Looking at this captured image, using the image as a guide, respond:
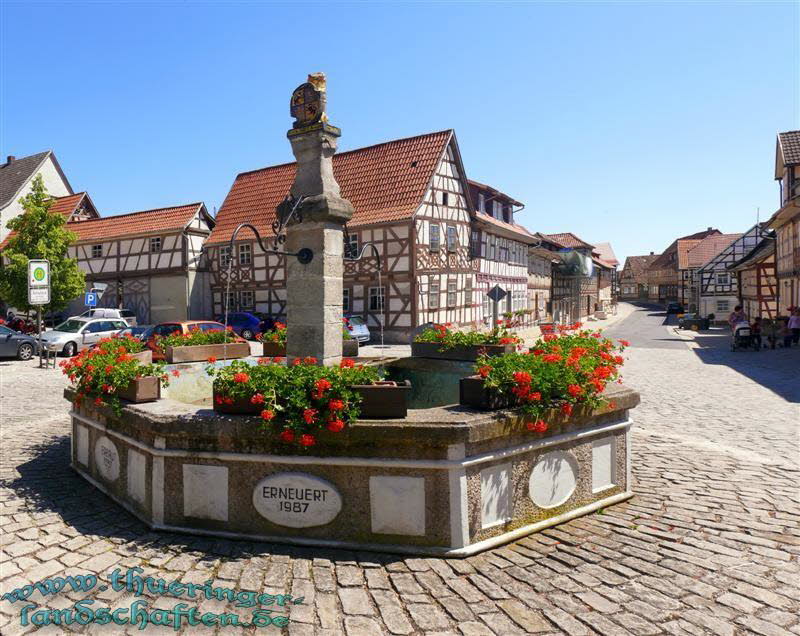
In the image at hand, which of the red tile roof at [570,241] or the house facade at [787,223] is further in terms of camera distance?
the red tile roof at [570,241]

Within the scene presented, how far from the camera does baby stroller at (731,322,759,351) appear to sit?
69.1 ft

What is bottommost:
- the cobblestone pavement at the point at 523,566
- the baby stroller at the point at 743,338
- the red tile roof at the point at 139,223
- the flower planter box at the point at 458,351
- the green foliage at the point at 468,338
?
the cobblestone pavement at the point at 523,566

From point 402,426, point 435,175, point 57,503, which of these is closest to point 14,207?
point 435,175

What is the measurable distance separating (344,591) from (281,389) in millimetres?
1447

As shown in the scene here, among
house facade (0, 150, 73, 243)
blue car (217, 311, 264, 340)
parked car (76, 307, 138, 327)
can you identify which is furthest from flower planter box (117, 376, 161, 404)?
house facade (0, 150, 73, 243)

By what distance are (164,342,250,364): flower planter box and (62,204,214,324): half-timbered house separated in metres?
21.2

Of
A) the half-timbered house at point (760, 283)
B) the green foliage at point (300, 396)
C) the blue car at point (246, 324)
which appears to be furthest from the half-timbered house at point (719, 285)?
the green foliage at point (300, 396)

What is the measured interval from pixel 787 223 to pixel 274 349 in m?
25.2

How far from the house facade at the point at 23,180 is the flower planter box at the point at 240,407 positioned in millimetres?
38124

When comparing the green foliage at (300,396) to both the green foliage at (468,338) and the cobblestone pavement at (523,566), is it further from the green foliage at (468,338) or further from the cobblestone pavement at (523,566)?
the green foliage at (468,338)

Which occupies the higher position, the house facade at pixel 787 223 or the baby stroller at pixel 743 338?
the house facade at pixel 787 223

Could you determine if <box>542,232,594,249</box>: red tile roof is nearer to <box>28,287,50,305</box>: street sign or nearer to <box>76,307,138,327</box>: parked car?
<box>76,307,138,327</box>: parked car

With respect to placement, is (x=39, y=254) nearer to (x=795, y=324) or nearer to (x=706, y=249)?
(x=795, y=324)

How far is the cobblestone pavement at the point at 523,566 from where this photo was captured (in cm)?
331
